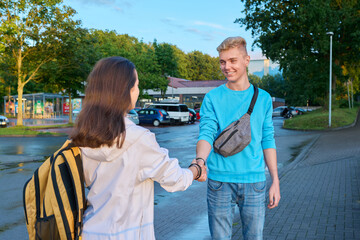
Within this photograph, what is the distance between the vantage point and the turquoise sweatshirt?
7.99 ft

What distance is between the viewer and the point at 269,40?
30.7 meters

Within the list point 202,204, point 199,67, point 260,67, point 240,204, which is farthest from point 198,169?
point 260,67

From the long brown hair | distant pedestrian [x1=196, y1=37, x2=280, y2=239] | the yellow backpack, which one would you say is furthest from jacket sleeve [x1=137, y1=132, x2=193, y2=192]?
distant pedestrian [x1=196, y1=37, x2=280, y2=239]

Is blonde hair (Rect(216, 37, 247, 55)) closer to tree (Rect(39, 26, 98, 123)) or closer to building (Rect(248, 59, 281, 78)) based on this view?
tree (Rect(39, 26, 98, 123))

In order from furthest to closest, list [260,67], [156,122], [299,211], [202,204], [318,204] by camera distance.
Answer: [260,67], [156,122], [202,204], [318,204], [299,211]

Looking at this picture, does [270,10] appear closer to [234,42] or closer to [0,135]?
[0,135]

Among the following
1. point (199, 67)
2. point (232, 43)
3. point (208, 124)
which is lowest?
point (208, 124)

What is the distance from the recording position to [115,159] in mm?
1793

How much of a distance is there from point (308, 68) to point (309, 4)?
228 inches

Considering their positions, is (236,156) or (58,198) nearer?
(58,198)

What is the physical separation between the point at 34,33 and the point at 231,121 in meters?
23.9

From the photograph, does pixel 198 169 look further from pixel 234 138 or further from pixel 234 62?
pixel 234 62

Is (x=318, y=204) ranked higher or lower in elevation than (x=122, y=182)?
lower

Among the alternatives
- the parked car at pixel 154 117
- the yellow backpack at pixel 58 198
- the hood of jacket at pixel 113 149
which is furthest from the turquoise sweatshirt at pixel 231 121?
the parked car at pixel 154 117
